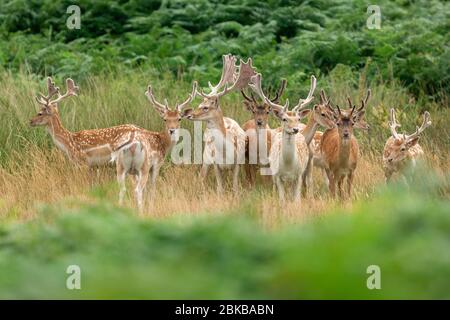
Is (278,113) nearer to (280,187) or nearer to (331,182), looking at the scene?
(280,187)

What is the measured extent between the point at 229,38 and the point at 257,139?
25.9ft

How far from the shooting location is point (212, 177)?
13383 millimetres

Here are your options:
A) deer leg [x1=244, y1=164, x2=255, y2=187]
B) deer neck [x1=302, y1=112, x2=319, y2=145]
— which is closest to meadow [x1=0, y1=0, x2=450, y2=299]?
deer leg [x1=244, y1=164, x2=255, y2=187]

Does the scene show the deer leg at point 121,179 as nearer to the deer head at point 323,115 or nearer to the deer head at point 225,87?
the deer head at point 225,87

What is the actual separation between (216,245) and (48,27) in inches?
628

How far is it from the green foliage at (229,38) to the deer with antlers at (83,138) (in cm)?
466

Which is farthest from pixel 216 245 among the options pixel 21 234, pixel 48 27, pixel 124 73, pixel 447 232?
pixel 48 27

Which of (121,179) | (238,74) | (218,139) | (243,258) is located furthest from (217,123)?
(243,258)

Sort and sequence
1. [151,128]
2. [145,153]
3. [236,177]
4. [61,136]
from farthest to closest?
[151,128] < [61,136] < [236,177] < [145,153]

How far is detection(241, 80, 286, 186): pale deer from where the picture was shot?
42.1ft

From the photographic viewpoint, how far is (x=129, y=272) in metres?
5.71

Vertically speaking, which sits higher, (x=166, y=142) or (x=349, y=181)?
(x=166, y=142)

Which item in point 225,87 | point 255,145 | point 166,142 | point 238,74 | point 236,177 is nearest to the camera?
point 166,142
